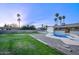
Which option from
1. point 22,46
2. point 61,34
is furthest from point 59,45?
point 22,46

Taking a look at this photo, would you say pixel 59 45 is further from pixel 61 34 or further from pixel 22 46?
pixel 22 46

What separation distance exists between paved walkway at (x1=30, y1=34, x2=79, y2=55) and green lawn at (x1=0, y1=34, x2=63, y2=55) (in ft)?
0.21

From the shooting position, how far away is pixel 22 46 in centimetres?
486

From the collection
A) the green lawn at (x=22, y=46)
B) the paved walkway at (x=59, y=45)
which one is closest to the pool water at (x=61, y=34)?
the paved walkway at (x=59, y=45)

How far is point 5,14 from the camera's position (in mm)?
4859

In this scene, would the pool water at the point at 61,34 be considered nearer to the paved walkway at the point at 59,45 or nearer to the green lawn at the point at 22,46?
the paved walkway at the point at 59,45

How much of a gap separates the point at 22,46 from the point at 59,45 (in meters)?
0.57

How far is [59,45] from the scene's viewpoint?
193 inches

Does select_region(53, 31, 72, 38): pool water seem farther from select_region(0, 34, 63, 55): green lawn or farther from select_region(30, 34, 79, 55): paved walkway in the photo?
select_region(0, 34, 63, 55): green lawn

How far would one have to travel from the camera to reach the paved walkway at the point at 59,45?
4.82 m

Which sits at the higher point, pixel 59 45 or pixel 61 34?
pixel 61 34

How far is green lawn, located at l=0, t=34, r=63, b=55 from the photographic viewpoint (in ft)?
15.8

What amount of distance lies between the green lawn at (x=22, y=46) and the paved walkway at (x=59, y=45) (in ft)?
0.21
